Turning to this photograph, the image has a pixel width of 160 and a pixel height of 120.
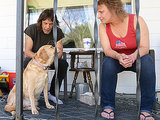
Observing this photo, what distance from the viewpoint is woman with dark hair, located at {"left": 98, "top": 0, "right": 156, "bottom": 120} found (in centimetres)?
172

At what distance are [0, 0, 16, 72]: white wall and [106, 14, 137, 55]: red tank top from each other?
108 inches

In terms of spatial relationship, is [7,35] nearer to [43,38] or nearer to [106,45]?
[43,38]

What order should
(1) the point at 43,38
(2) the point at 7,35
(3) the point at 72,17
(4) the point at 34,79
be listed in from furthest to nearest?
(3) the point at 72,17, (2) the point at 7,35, (1) the point at 43,38, (4) the point at 34,79

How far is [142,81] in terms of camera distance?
176cm

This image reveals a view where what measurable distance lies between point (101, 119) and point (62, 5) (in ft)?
10.1

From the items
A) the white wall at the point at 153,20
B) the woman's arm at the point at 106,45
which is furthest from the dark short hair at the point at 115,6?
the white wall at the point at 153,20

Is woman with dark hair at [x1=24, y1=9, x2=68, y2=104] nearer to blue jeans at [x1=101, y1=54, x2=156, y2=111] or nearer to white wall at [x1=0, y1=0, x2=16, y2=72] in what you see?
blue jeans at [x1=101, y1=54, x2=156, y2=111]

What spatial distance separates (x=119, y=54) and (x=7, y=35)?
3.13 metres

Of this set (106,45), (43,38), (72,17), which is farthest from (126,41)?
(72,17)

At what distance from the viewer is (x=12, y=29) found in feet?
13.1

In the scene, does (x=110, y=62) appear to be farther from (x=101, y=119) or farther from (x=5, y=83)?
(x=5, y=83)

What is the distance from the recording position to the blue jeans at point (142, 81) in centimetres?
172

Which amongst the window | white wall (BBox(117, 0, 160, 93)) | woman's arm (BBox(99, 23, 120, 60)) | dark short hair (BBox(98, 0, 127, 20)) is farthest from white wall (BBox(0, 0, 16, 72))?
white wall (BBox(117, 0, 160, 93))

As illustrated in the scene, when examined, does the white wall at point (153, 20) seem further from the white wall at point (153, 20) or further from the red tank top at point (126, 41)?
the red tank top at point (126, 41)
